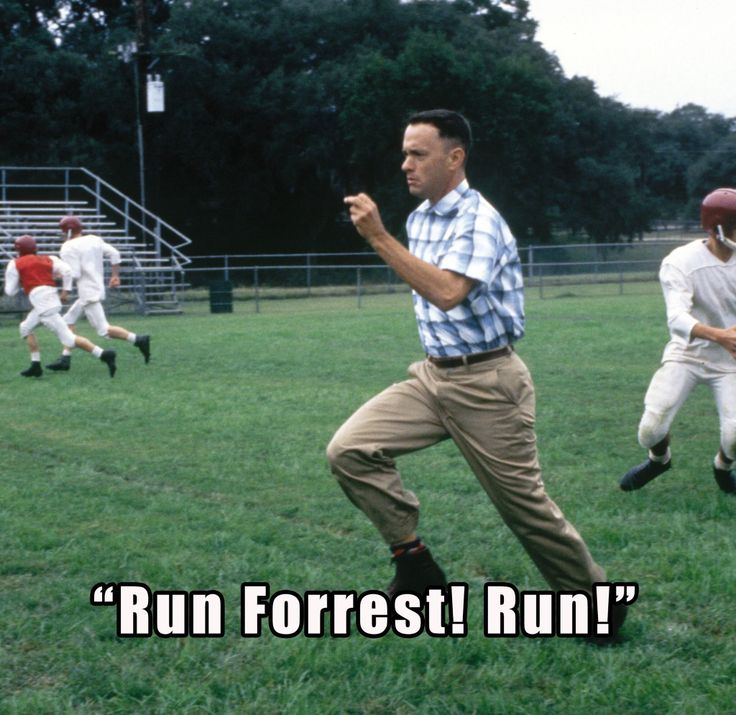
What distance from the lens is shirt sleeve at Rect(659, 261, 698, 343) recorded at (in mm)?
7328

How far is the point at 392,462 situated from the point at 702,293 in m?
3.17

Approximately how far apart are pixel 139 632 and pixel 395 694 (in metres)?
1.21

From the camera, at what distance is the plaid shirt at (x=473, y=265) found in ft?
15.5

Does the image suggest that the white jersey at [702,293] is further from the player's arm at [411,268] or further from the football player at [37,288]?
the football player at [37,288]

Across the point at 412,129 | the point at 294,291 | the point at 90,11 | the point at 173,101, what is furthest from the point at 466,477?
the point at 90,11

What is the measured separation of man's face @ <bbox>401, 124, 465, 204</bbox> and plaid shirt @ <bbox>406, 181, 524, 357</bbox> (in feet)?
0.22

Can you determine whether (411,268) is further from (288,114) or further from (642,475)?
(288,114)

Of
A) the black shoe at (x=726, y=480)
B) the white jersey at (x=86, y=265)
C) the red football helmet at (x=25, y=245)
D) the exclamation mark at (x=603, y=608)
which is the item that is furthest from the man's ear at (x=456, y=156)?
the white jersey at (x=86, y=265)

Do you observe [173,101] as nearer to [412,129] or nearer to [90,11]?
[90,11]

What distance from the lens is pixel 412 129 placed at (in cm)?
495

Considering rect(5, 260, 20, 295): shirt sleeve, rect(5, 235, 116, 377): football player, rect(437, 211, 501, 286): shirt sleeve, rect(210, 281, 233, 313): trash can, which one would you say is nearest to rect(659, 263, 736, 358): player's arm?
rect(437, 211, 501, 286): shirt sleeve

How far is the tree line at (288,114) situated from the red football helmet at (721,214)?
40.8 metres

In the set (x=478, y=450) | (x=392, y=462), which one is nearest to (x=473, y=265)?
(x=478, y=450)

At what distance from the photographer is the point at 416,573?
526 cm
